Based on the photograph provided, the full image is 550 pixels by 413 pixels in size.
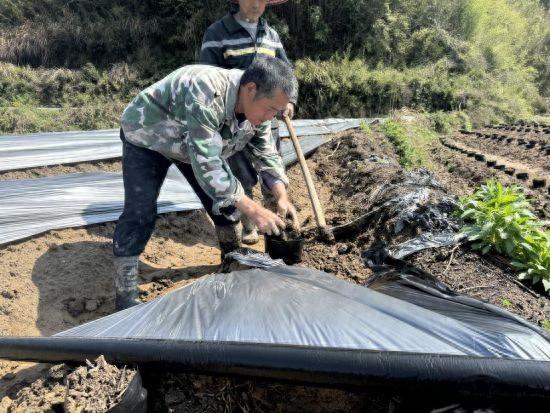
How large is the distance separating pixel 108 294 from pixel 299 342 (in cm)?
201

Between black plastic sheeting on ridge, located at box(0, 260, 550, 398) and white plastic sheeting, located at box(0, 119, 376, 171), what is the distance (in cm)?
273

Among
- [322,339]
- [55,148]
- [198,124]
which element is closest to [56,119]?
[55,148]

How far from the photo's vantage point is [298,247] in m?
2.75

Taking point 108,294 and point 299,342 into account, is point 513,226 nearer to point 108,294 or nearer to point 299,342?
point 299,342

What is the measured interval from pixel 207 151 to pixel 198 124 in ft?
0.43

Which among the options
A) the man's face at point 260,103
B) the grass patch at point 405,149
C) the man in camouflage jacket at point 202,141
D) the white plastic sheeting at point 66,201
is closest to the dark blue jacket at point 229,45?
the man in camouflage jacket at point 202,141

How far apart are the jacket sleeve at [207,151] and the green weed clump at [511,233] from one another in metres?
1.61

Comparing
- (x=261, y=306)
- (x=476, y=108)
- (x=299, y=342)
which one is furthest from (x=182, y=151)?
(x=476, y=108)

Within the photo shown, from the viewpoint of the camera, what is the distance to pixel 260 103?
6.67ft

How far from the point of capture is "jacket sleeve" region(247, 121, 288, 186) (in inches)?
105

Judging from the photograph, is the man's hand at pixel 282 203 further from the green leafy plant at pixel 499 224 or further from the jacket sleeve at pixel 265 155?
the green leafy plant at pixel 499 224

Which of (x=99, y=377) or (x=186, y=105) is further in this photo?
(x=186, y=105)

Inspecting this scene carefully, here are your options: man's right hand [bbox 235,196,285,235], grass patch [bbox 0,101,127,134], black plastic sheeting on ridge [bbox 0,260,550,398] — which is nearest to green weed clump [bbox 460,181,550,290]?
black plastic sheeting on ridge [bbox 0,260,550,398]

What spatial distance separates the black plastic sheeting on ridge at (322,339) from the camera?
115cm
